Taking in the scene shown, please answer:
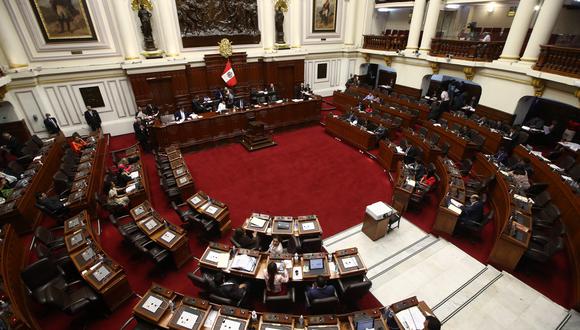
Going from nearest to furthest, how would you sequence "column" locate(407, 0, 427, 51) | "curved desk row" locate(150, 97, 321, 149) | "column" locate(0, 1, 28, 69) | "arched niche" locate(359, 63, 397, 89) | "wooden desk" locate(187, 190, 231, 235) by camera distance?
"wooden desk" locate(187, 190, 231, 235) < "column" locate(0, 1, 28, 69) < "curved desk row" locate(150, 97, 321, 149) < "column" locate(407, 0, 427, 51) < "arched niche" locate(359, 63, 397, 89)

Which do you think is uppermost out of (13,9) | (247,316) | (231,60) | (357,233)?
(13,9)

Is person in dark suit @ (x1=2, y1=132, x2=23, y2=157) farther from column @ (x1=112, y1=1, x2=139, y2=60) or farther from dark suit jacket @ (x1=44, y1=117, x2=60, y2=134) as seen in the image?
column @ (x1=112, y1=1, x2=139, y2=60)

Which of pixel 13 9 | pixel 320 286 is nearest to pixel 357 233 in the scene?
pixel 320 286

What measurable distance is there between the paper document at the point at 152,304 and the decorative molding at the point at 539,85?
1323 cm

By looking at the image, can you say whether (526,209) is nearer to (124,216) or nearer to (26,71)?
(124,216)

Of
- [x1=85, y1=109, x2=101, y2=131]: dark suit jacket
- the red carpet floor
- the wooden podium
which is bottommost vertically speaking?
the red carpet floor

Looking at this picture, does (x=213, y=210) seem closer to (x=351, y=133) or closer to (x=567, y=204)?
(x=351, y=133)

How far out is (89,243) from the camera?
573cm

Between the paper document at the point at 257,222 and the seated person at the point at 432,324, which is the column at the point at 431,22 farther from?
the seated person at the point at 432,324

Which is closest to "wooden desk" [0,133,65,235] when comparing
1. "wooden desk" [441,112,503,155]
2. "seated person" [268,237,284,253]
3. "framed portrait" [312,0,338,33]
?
"seated person" [268,237,284,253]

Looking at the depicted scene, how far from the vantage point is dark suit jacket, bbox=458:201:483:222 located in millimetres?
6645

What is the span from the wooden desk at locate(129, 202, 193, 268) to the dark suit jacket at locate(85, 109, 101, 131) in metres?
7.98

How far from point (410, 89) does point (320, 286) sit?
46.9 ft

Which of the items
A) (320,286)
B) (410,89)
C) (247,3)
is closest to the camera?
(320,286)
